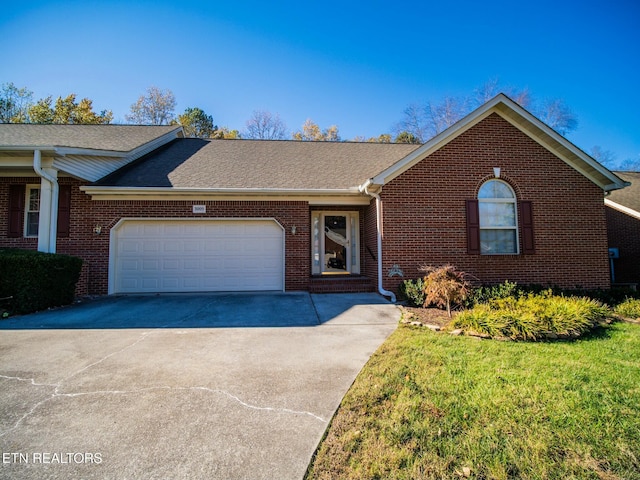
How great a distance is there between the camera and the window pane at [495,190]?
9.08 m

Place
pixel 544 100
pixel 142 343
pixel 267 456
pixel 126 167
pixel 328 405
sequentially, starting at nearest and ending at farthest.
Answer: pixel 267 456
pixel 328 405
pixel 142 343
pixel 126 167
pixel 544 100

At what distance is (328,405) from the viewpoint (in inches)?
123

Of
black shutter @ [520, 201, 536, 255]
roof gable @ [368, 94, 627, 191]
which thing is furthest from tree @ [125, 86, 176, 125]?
black shutter @ [520, 201, 536, 255]

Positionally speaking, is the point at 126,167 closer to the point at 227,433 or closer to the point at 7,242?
the point at 7,242

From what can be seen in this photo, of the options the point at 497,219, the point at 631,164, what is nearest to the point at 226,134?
the point at 497,219

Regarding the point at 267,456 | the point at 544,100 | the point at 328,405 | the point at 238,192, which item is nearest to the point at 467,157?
the point at 238,192

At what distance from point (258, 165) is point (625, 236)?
14915 millimetres

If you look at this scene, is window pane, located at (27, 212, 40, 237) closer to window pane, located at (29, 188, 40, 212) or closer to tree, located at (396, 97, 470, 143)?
window pane, located at (29, 188, 40, 212)

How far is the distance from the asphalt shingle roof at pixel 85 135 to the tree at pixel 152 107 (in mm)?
18263

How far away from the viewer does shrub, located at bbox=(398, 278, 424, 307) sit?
309 inches

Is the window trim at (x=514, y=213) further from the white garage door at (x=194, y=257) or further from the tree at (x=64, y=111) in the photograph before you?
the tree at (x=64, y=111)

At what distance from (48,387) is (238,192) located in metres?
6.56

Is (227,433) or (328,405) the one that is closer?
(227,433)

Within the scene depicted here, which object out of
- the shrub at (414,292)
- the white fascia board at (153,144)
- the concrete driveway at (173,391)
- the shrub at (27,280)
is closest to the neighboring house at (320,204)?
the shrub at (414,292)
